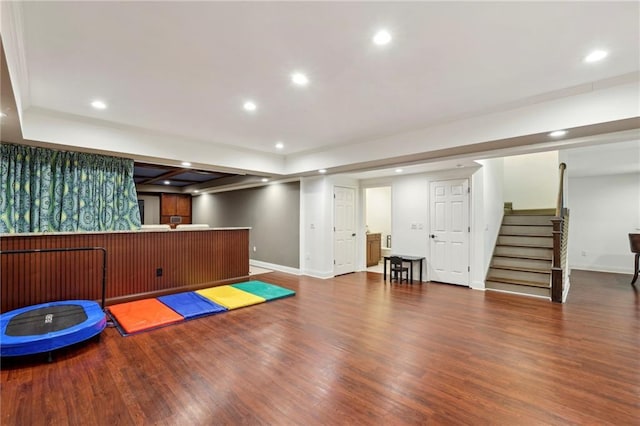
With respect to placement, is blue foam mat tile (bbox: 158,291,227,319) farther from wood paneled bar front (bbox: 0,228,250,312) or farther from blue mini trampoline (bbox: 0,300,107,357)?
blue mini trampoline (bbox: 0,300,107,357)

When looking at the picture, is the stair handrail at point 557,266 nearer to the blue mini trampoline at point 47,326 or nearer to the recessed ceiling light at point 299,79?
the recessed ceiling light at point 299,79

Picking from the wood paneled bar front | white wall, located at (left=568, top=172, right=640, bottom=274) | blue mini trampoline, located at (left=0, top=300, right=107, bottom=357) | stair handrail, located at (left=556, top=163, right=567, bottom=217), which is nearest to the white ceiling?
the wood paneled bar front

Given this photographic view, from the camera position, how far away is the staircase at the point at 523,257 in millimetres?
5238

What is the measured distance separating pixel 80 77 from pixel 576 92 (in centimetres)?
539

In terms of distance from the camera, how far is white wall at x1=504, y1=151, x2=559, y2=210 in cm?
749

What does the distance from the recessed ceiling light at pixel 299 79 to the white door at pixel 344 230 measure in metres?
3.87

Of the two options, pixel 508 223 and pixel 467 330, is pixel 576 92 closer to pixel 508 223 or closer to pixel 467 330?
→ pixel 467 330

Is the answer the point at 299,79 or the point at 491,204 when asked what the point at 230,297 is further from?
the point at 491,204

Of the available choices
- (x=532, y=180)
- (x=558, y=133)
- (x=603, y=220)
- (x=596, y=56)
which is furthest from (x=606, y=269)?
(x=596, y=56)

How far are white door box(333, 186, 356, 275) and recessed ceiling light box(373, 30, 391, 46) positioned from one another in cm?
455

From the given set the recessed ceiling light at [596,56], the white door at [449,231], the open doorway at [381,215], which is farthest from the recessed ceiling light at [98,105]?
the open doorway at [381,215]

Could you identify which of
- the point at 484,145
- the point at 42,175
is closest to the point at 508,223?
the point at 484,145

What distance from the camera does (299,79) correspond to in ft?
9.80

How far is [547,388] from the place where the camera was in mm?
2275
